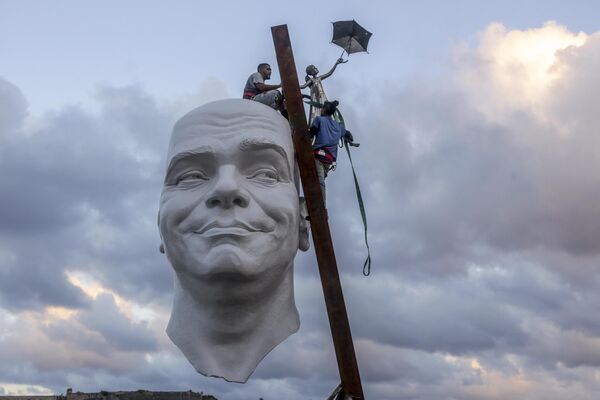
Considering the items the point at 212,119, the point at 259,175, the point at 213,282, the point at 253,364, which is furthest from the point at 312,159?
the point at 253,364

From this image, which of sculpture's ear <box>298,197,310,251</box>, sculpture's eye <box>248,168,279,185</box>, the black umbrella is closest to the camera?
sculpture's eye <box>248,168,279,185</box>

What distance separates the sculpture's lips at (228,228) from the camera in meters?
6.36

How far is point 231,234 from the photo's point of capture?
6.36m

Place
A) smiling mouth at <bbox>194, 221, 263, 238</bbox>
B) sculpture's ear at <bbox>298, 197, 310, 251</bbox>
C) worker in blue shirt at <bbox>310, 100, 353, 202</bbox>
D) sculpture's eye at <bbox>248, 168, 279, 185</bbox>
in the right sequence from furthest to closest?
worker in blue shirt at <bbox>310, 100, 353, 202</bbox> → sculpture's ear at <bbox>298, 197, 310, 251</bbox> → sculpture's eye at <bbox>248, 168, 279, 185</bbox> → smiling mouth at <bbox>194, 221, 263, 238</bbox>

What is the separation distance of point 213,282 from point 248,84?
8.33 ft

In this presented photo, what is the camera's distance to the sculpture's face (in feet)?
21.0

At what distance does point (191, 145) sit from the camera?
680 cm

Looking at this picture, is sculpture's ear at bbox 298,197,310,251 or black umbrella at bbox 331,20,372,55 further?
black umbrella at bbox 331,20,372,55

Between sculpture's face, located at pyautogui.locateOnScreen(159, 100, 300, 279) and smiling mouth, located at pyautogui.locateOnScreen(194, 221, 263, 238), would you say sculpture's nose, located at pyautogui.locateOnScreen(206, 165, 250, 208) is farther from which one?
smiling mouth, located at pyautogui.locateOnScreen(194, 221, 263, 238)

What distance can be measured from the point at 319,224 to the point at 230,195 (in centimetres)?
92

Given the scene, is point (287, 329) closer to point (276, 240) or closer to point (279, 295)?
point (279, 295)

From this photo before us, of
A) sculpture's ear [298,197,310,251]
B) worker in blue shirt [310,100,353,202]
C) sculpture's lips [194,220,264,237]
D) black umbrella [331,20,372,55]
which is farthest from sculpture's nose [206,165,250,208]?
black umbrella [331,20,372,55]

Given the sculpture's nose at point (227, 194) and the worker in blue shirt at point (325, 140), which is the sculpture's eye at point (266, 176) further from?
the worker in blue shirt at point (325, 140)

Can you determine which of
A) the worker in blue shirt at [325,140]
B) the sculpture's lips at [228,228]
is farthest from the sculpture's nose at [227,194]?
the worker in blue shirt at [325,140]
